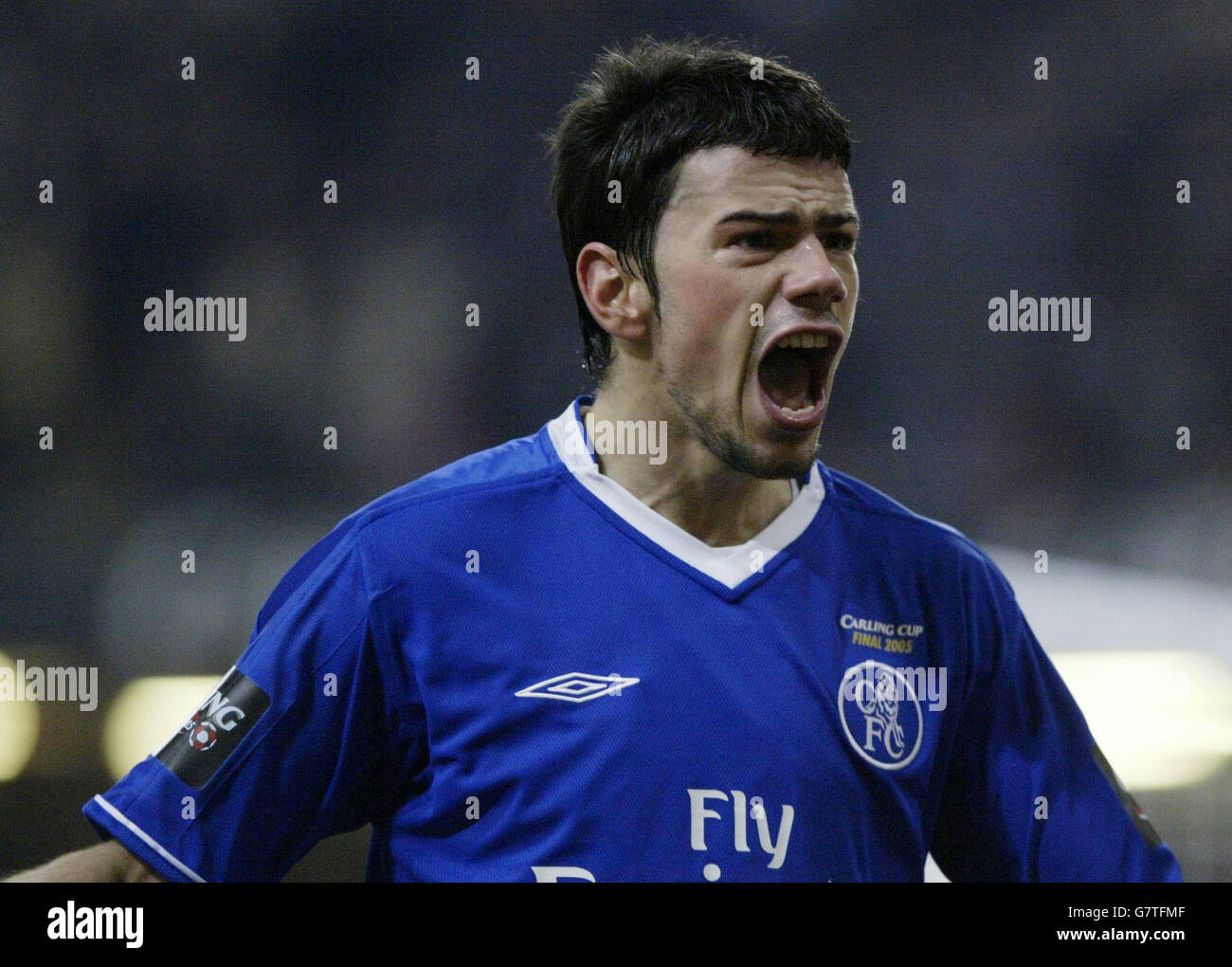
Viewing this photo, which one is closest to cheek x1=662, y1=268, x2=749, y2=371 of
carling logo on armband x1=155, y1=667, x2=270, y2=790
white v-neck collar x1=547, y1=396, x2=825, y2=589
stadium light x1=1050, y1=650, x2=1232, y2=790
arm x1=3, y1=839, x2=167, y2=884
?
white v-neck collar x1=547, y1=396, x2=825, y2=589

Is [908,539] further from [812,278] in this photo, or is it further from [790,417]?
[812,278]

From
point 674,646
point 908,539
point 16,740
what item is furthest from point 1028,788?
point 16,740

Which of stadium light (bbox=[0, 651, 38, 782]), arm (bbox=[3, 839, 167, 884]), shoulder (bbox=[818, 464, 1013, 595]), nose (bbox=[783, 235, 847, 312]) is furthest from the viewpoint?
stadium light (bbox=[0, 651, 38, 782])

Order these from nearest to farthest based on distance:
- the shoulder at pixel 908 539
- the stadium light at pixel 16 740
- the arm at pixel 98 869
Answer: the arm at pixel 98 869 < the shoulder at pixel 908 539 < the stadium light at pixel 16 740

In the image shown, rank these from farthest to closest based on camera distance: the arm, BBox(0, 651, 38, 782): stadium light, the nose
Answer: BBox(0, 651, 38, 782): stadium light → the nose → the arm

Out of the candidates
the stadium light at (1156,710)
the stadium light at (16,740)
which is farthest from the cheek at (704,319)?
the stadium light at (16,740)

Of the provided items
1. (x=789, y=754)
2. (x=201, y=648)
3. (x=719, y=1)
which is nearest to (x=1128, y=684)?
(x=789, y=754)

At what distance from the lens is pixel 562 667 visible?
5.49 ft

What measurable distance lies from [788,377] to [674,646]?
0.49 meters

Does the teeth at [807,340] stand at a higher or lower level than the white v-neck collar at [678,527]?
higher

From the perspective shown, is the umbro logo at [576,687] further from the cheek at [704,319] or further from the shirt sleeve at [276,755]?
the cheek at [704,319]

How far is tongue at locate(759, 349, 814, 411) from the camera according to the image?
74.9 inches

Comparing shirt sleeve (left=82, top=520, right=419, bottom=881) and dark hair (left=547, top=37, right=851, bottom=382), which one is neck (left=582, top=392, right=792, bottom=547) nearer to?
dark hair (left=547, top=37, right=851, bottom=382)

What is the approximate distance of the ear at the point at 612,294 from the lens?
1.89 meters
